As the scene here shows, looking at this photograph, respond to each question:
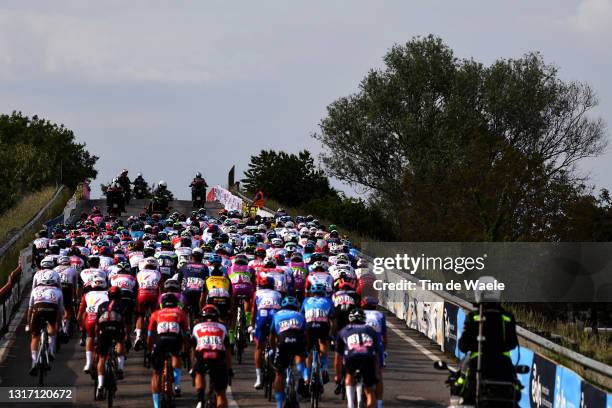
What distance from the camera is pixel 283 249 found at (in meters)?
25.8

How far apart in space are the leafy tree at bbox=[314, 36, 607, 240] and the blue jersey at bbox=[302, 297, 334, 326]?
5119cm

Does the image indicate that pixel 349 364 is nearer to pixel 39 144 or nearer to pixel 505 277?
pixel 505 277

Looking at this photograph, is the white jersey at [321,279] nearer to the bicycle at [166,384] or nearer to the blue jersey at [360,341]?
the bicycle at [166,384]

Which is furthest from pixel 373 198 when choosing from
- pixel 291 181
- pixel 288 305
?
pixel 288 305

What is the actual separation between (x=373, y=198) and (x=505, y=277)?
2304cm

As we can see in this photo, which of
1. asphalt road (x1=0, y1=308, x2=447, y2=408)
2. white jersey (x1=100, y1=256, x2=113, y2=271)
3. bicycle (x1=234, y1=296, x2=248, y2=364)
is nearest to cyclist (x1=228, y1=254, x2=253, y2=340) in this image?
bicycle (x1=234, y1=296, x2=248, y2=364)

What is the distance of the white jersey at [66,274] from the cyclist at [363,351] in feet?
27.0

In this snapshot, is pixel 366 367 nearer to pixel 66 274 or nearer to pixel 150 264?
pixel 150 264

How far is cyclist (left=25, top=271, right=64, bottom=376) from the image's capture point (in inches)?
763

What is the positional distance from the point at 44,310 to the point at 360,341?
20.1 ft

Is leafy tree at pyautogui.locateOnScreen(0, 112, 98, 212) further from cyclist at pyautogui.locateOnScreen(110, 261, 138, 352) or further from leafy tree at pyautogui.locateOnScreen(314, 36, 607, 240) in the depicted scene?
cyclist at pyautogui.locateOnScreen(110, 261, 138, 352)

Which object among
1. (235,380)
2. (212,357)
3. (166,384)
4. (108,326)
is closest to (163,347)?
(166,384)

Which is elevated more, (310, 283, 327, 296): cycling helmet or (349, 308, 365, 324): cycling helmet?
(310, 283, 327, 296): cycling helmet

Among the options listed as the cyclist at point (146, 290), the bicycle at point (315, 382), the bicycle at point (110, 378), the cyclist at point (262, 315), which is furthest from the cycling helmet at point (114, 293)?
the cyclist at point (146, 290)
